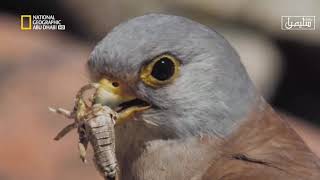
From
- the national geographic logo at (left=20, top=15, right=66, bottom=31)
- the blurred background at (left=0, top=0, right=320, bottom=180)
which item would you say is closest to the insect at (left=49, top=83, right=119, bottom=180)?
the blurred background at (left=0, top=0, right=320, bottom=180)

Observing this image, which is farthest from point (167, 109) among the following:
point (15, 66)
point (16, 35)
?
point (16, 35)

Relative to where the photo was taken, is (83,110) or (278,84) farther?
(278,84)

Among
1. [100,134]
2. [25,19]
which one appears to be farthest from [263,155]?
[25,19]

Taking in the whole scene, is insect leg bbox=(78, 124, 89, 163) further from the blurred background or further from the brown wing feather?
the blurred background

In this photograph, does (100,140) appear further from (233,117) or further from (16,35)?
(16,35)

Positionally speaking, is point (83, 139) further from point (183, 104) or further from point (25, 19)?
point (25, 19)
